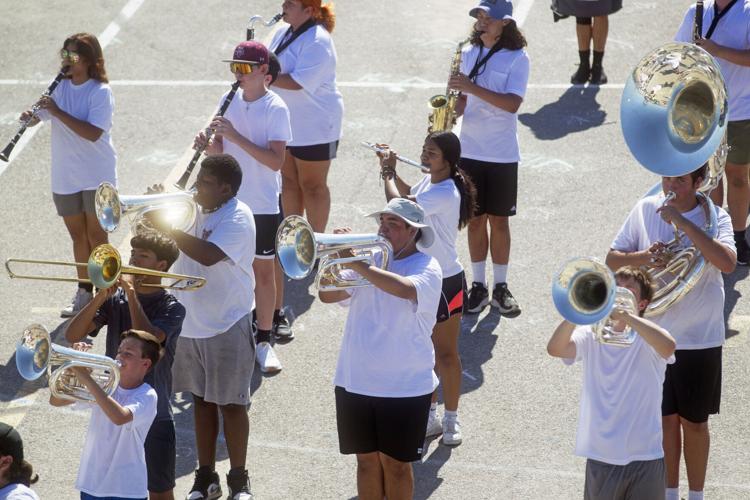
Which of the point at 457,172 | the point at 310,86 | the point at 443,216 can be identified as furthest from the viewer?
the point at 310,86

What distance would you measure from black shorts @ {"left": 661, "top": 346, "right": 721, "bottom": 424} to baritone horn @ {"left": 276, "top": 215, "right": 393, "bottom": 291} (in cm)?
156

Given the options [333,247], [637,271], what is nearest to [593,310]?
[637,271]

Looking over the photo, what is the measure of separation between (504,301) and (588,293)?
3.39 metres

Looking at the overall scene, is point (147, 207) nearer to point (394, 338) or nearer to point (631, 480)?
point (394, 338)

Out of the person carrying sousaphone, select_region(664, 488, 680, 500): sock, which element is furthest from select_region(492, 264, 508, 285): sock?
select_region(664, 488, 680, 500): sock

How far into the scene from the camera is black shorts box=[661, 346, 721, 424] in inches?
265

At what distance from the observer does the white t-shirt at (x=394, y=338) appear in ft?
21.4

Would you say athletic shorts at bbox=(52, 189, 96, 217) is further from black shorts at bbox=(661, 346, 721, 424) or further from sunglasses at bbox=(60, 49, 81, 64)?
black shorts at bbox=(661, 346, 721, 424)

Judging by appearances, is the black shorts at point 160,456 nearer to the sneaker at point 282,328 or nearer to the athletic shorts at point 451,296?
the athletic shorts at point 451,296

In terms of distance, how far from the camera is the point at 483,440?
7.73 metres

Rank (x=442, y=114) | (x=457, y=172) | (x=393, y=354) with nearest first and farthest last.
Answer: (x=393, y=354)
(x=457, y=172)
(x=442, y=114)

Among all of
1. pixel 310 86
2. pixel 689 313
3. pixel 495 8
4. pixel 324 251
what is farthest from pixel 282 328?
pixel 689 313

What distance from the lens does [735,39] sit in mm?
9070

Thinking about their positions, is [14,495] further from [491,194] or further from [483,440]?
[491,194]
